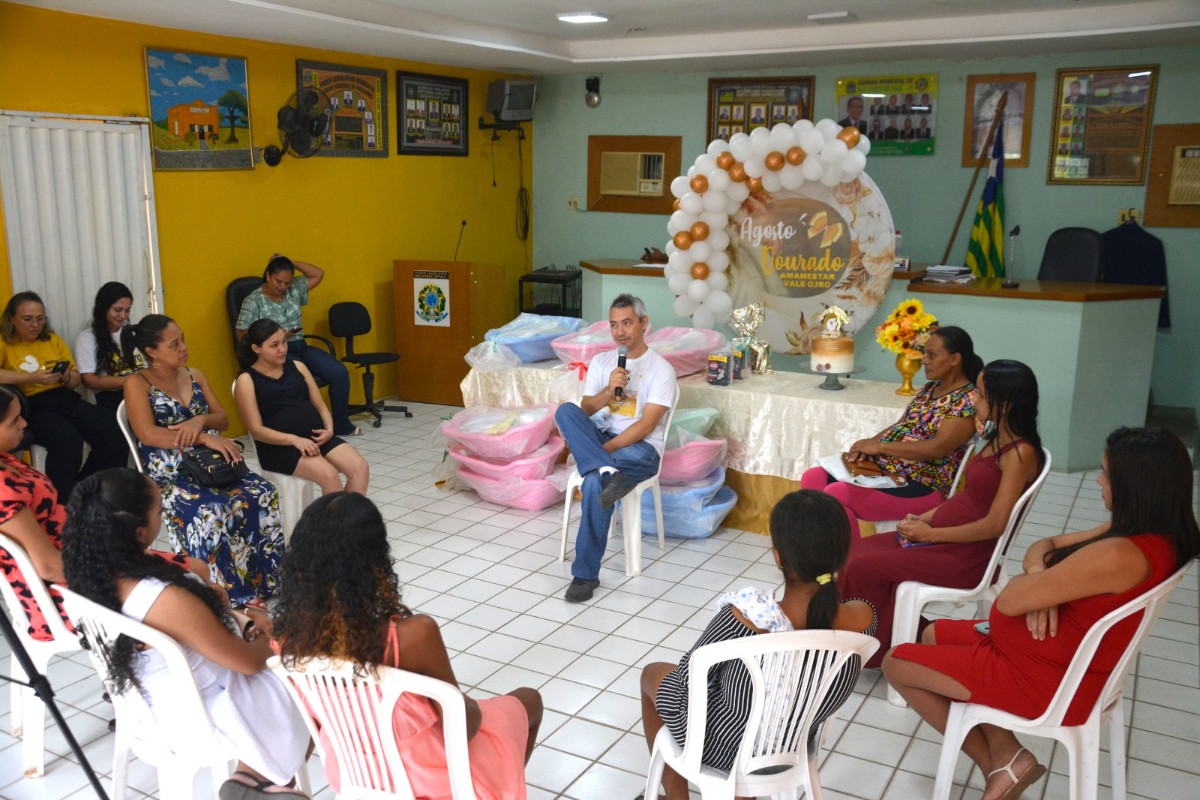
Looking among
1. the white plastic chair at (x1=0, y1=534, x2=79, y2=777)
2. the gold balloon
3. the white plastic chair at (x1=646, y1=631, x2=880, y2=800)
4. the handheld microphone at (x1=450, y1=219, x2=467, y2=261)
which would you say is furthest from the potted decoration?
the handheld microphone at (x1=450, y1=219, x2=467, y2=261)

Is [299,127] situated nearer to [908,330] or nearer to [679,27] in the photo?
[679,27]

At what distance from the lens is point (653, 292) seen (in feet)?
23.1

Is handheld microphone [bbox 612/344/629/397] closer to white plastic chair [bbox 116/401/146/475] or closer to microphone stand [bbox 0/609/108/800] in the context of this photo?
white plastic chair [bbox 116/401/146/475]

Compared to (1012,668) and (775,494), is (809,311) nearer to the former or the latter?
(775,494)

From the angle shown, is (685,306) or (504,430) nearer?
(504,430)

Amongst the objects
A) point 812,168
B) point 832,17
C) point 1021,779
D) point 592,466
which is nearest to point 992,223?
point 832,17

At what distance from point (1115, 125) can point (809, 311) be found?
A: 285 centimetres

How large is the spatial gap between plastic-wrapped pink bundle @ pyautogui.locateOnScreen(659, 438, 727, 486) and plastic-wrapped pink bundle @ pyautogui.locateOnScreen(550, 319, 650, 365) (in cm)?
75

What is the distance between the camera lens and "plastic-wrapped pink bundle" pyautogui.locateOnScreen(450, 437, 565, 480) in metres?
5.11

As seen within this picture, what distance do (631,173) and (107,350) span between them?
500cm

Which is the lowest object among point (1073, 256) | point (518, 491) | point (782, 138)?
point (518, 491)

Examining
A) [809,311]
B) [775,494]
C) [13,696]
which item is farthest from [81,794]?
[809,311]

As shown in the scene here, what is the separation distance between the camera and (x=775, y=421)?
4.81m

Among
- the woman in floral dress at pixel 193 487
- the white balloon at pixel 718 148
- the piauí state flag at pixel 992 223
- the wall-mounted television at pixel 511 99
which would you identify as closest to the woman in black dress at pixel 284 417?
the woman in floral dress at pixel 193 487
